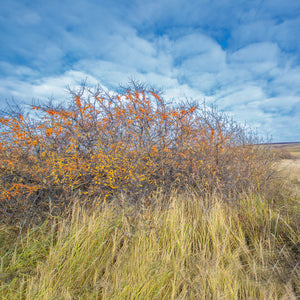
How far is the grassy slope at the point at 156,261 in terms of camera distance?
168cm

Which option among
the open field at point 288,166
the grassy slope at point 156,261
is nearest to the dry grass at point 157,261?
the grassy slope at point 156,261

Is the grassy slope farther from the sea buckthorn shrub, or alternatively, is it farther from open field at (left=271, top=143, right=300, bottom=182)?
open field at (left=271, top=143, right=300, bottom=182)

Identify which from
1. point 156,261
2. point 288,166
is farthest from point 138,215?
point 288,166

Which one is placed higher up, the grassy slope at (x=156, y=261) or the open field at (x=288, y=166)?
the open field at (x=288, y=166)

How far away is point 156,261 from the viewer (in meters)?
2.00

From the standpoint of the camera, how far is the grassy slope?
1.68 m

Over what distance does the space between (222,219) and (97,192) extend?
2672mm

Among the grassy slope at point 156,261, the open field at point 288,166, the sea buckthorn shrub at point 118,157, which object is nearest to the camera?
the grassy slope at point 156,261

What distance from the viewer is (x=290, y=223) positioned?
2.74 m

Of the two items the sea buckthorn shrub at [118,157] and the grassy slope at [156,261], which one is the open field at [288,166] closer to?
the sea buckthorn shrub at [118,157]

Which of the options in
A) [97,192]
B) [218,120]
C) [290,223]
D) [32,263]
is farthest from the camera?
[218,120]

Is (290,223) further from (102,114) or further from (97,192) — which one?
(102,114)

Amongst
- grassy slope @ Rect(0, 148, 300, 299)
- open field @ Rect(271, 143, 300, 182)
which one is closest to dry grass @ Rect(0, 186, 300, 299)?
grassy slope @ Rect(0, 148, 300, 299)

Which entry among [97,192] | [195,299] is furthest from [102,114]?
[195,299]
